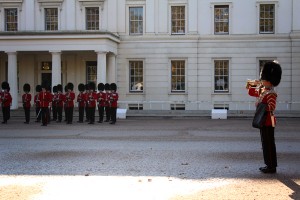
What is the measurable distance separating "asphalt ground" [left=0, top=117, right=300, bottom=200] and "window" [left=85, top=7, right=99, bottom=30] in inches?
734

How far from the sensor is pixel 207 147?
522 inches

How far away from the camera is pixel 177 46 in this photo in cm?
3297

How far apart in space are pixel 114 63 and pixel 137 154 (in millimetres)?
21435

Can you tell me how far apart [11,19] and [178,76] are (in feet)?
38.1

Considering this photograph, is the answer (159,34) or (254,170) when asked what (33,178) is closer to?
(254,170)

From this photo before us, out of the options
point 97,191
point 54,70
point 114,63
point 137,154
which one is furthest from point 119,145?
point 114,63

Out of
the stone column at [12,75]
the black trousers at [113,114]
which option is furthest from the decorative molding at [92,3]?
the black trousers at [113,114]

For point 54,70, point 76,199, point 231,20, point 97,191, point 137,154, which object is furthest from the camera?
point 231,20

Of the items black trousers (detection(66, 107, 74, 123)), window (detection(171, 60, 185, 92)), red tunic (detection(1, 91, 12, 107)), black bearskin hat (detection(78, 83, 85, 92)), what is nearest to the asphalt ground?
black trousers (detection(66, 107, 74, 123))

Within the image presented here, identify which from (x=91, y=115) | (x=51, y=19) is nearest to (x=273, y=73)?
(x=91, y=115)

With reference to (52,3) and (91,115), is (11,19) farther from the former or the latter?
(91,115)

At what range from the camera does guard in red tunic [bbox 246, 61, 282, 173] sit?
9281mm

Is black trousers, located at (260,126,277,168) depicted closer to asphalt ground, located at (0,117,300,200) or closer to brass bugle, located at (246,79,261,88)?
asphalt ground, located at (0,117,300,200)

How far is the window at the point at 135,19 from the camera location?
3341cm
